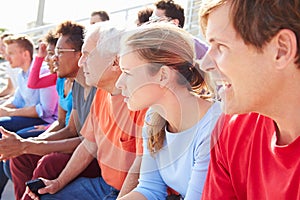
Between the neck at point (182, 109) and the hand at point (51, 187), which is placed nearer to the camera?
the neck at point (182, 109)

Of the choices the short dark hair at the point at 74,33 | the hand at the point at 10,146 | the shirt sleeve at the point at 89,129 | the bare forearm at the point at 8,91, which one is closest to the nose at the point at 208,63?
the shirt sleeve at the point at 89,129

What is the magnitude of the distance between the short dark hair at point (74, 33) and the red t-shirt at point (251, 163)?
1716 mm

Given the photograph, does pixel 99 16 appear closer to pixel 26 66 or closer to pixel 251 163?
pixel 26 66

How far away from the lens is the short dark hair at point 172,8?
10.8 ft

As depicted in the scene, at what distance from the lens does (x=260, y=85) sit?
112cm

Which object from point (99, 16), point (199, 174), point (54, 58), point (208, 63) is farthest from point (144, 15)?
point (208, 63)

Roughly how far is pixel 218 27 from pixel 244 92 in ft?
0.52

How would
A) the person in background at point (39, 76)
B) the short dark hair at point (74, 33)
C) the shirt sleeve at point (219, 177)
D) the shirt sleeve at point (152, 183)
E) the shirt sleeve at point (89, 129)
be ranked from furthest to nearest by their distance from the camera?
1. the person in background at point (39, 76)
2. the short dark hair at point (74, 33)
3. the shirt sleeve at point (89, 129)
4. the shirt sleeve at point (152, 183)
5. the shirt sleeve at point (219, 177)

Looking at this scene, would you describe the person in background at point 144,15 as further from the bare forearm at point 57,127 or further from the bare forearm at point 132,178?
the bare forearm at point 132,178

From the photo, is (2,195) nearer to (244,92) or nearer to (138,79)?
(138,79)

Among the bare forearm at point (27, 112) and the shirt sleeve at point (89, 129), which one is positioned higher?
the shirt sleeve at point (89, 129)

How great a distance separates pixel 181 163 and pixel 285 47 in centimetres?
69

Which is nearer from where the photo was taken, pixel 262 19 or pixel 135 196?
pixel 262 19

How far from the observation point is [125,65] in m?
1.76
